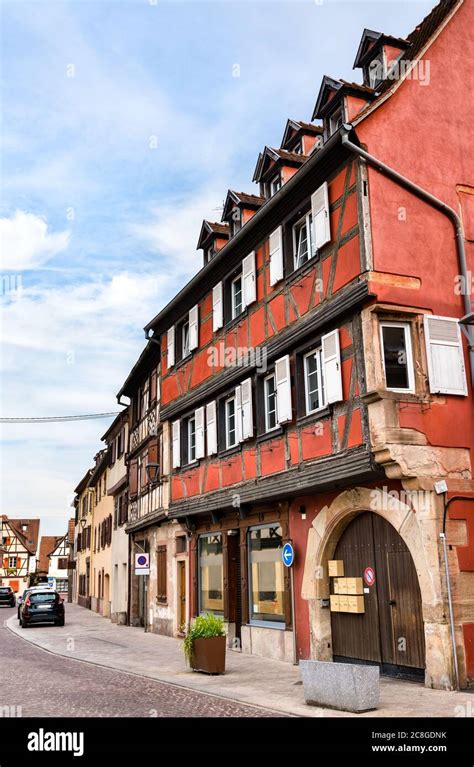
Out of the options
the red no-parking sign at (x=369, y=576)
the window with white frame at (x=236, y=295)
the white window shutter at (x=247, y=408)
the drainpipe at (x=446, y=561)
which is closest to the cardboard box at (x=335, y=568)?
the red no-parking sign at (x=369, y=576)

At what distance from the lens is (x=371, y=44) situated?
1467cm

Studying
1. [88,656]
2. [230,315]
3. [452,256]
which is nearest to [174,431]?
[230,315]

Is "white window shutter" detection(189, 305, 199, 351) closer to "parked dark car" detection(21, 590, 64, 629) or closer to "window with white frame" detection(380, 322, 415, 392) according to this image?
"window with white frame" detection(380, 322, 415, 392)

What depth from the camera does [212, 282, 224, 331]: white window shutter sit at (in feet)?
59.2

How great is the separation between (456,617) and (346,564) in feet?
9.44

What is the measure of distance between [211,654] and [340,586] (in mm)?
2477

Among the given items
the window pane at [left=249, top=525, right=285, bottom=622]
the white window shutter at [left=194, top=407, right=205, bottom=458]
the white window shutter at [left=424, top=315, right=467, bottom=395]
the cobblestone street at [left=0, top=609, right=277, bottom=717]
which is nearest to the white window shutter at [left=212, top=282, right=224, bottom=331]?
the white window shutter at [left=194, top=407, right=205, bottom=458]

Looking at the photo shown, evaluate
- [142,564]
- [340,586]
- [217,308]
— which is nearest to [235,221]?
[217,308]

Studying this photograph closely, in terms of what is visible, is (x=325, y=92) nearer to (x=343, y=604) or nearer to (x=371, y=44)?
(x=371, y=44)

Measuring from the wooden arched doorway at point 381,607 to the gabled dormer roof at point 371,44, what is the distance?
8.45 m

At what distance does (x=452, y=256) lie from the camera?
508 inches

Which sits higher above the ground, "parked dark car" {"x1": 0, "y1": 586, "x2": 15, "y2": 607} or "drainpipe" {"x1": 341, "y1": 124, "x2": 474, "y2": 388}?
"drainpipe" {"x1": 341, "y1": 124, "x2": 474, "y2": 388}

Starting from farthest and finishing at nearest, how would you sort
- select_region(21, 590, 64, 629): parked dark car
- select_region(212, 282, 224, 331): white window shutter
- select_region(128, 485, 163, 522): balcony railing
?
1. select_region(21, 590, 64, 629): parked dark car
2. select_region(128, 485, 163, 522): balcony railing
3. select_region(212, 282, 224, 331): white window shutter

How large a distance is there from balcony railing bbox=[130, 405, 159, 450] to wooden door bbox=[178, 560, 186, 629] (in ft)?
14.7
